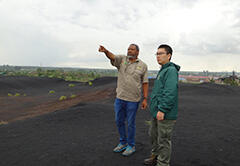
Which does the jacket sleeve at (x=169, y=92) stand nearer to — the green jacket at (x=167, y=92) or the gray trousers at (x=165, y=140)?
the green jacket at (x=167, y=92)

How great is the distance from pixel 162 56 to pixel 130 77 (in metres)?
0.96

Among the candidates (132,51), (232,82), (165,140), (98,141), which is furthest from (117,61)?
(232,82)

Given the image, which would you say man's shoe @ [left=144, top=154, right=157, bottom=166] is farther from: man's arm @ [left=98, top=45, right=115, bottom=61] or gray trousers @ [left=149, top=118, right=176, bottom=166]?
man's arm @ [left=98, top=45, right=115, bottom=61]

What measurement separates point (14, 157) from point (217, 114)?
902cm

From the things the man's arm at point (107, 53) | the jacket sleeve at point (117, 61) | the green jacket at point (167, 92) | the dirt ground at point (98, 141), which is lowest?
the dirt ground at point (98, 141)

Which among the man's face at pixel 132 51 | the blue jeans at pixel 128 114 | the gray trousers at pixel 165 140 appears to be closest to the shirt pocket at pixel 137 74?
the man's face at pixel 132 51

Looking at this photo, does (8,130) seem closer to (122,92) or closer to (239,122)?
(122,92)

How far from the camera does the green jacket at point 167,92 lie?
2.77 metres

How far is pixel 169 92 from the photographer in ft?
9.09

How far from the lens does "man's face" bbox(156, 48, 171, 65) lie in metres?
3.02

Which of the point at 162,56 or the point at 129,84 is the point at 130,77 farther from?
the point at 162,56

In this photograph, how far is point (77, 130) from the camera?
636 centimetres

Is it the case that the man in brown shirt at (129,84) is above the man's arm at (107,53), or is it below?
below

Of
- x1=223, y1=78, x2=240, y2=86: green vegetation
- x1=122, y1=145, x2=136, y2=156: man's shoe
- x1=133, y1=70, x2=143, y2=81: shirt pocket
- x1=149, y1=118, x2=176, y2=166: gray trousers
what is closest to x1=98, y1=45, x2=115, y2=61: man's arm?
x1=133, y1=70, x2=143, y2=81: shirt pocket
